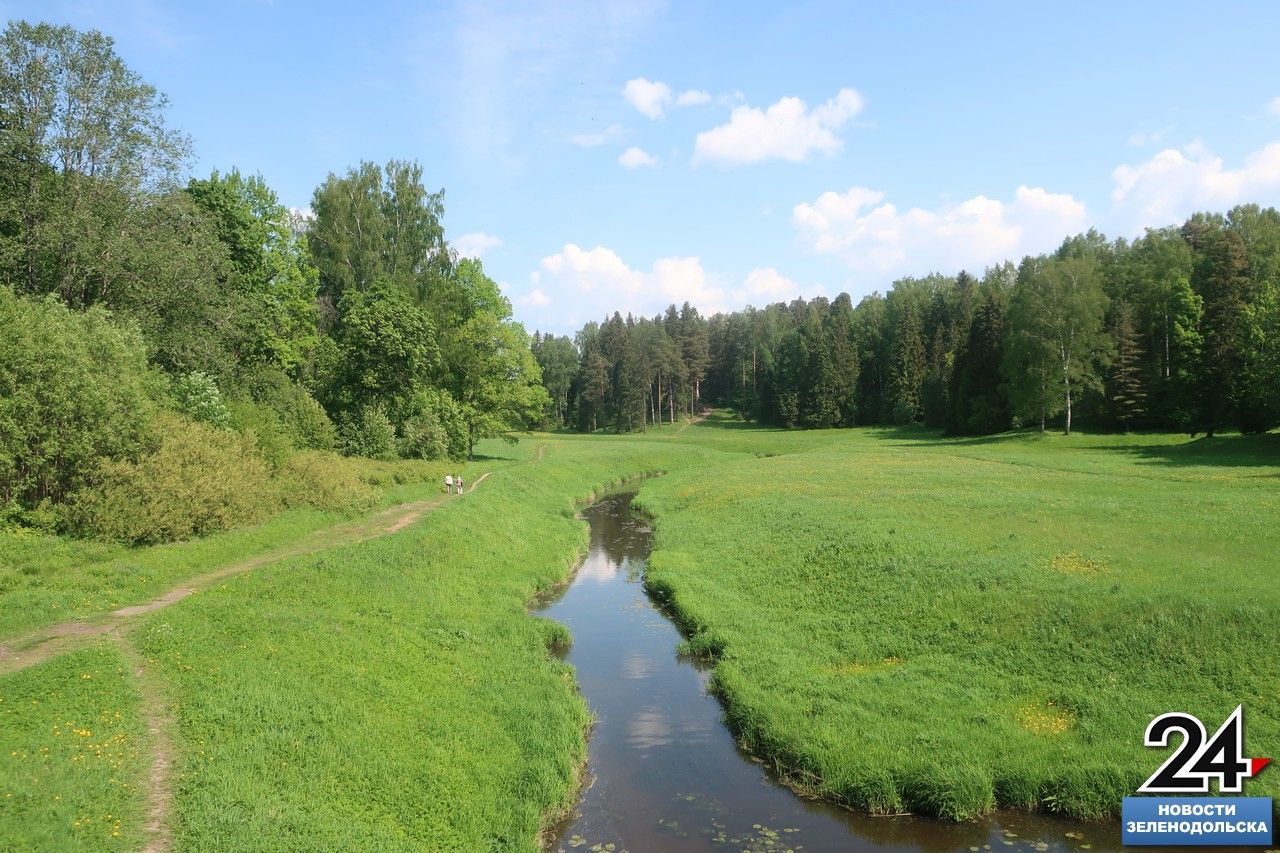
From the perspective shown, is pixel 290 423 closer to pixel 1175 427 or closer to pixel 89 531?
pixel 89 531

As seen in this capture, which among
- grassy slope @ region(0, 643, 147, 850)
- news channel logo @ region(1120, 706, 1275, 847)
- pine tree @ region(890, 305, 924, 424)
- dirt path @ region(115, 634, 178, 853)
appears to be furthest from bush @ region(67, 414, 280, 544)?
pine tree @ region(890, 305, 924, 424)

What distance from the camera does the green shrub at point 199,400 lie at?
31.9 m

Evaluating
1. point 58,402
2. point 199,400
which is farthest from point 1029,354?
point 58,402

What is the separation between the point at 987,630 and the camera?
779 inches

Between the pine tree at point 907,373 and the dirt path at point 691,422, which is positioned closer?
the pine tree at point 907,373

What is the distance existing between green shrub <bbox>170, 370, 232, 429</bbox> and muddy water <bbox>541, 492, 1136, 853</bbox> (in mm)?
19592

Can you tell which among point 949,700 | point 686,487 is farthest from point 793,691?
point 686,487

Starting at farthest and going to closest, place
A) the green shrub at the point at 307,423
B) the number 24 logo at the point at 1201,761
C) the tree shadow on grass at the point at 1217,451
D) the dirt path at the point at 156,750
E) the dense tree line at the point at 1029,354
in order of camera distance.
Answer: the dense tree line at the point at 1029,354, the tree shadow on grass at the point at 1217,451, the green shrub at the point at 307,423, the number 24 logo at the point at 1201,761, the dirt path at the point at 156,750

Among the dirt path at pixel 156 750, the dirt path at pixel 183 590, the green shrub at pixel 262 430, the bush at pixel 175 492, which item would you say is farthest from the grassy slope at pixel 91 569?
the green shrub at pixel 262 430

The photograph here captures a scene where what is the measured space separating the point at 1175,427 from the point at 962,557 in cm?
5500

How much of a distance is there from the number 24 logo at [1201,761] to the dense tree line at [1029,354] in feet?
161

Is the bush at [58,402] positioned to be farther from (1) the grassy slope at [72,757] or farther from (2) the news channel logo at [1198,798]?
(2) the news channel logo at [1198,798]

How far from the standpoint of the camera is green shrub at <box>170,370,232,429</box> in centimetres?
3188

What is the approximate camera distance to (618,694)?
20562mm
